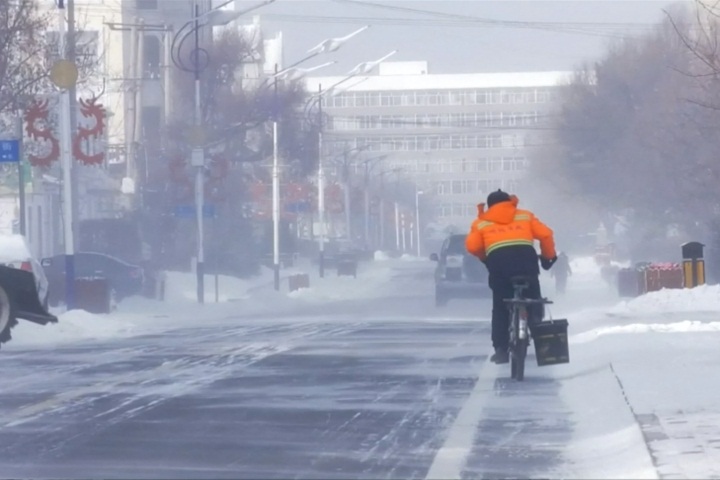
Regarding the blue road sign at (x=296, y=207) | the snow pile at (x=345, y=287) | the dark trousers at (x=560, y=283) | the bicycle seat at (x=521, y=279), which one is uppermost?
the blue road sign at (x=296, y=207)

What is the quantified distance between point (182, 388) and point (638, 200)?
5223 cm

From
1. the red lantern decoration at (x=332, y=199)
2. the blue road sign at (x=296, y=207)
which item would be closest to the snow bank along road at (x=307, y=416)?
the blue road sign at (x=296, y=207)

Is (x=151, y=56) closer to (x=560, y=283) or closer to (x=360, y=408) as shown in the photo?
(x=560, y=283)

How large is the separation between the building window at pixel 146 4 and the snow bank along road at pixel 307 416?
65.8 meters

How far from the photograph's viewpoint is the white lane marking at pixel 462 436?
911 cm

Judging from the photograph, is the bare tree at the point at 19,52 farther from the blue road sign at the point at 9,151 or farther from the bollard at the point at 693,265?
the bollard at the point at 693,265

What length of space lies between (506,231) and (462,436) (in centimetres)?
376

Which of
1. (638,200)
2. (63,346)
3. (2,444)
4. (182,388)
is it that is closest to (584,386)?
(182,388)

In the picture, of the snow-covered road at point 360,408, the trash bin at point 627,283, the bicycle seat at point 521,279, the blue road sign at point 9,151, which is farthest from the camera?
the trash bin at point 627,283

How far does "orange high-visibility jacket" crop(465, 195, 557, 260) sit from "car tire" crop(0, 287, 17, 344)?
24.5 ft

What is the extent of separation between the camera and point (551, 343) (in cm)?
1400

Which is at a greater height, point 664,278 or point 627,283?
point 664,278

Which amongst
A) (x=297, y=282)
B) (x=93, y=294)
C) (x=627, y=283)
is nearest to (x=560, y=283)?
(x=627, y=283)

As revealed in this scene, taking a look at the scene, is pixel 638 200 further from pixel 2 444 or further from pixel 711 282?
pixel 2 444
